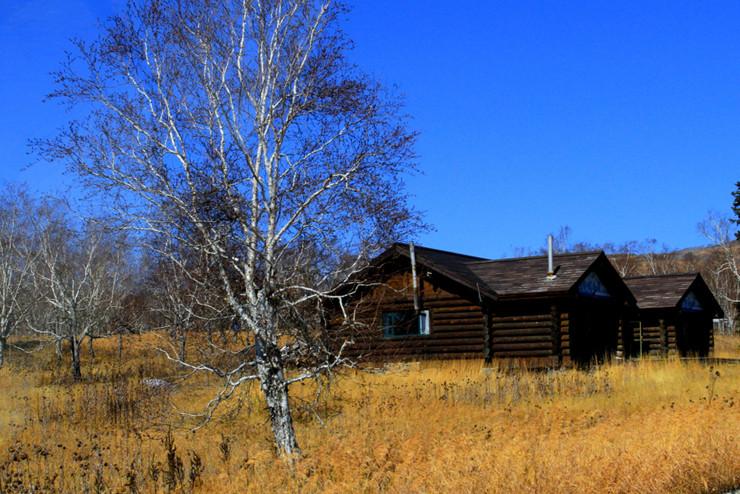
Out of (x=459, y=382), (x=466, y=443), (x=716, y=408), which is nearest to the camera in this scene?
(x=466, y=443)

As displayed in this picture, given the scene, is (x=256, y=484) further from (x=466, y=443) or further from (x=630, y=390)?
(x=630, y=390)

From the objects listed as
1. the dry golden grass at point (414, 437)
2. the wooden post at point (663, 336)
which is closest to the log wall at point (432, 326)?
the dry golden grass at point (414, 437)

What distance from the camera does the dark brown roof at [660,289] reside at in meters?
36.7

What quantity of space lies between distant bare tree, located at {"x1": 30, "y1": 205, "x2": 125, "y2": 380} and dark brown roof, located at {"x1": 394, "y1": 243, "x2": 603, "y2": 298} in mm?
11012

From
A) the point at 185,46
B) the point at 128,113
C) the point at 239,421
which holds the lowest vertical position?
the point at 239,421

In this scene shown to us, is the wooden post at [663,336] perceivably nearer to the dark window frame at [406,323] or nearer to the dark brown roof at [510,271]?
the dark brown roof at [510,271]

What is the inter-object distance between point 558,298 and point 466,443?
14.9 meters

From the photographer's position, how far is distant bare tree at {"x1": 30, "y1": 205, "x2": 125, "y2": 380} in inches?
1104

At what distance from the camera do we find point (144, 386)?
22812mm

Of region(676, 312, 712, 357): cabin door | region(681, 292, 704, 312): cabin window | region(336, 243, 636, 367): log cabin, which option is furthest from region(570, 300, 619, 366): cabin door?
region(676, 312, 712, 357): cabin door

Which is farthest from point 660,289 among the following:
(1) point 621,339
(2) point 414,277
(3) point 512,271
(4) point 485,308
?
(2) point 414,277

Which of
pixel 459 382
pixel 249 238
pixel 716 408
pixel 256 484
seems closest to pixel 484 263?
pixel 459 382

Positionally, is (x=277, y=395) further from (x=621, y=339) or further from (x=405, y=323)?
(x=621, y=339)

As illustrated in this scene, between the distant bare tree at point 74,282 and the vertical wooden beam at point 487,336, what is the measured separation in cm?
1228
